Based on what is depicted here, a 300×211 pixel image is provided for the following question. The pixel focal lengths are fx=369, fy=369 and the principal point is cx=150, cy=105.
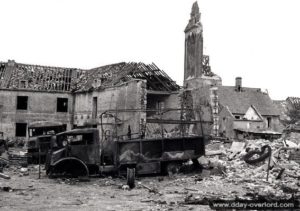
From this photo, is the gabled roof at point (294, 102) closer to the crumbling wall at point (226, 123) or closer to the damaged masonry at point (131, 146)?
the damaged masonry at point (131, 146)

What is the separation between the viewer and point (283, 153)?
18.3 m

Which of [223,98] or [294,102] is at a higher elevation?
[294,102]

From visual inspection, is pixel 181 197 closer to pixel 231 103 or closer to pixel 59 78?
pixel 59 78

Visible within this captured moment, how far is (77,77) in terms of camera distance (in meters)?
35.9

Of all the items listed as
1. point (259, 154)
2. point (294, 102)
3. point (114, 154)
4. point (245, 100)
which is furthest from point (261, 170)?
point (294, 102)

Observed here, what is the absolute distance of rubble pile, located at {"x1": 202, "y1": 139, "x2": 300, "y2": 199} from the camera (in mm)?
11820

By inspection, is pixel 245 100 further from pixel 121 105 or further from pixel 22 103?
pixel 22 103

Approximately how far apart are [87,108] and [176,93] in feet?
26.5

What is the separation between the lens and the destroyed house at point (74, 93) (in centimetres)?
2864

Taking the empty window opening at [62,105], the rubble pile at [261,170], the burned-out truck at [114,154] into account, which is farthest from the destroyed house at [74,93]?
the burned-out truck at [114,154]

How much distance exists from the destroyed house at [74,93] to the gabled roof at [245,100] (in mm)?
13397

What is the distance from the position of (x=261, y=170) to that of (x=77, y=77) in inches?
960

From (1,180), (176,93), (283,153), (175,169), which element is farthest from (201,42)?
(1,180)

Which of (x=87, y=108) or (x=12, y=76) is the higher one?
(x=12, y=76)
